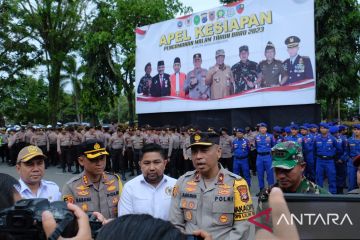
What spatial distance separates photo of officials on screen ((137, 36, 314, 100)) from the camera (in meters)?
12.6

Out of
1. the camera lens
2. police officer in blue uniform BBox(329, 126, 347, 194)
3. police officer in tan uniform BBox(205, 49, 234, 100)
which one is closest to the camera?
the camera lens

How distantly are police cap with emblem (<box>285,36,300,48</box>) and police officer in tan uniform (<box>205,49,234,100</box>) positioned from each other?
2381 mm

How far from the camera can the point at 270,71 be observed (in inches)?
519

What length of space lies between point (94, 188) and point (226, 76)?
38.2 feet

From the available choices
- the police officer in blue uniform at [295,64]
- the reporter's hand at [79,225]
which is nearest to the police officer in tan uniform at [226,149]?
the police officer in blue uniform at [295,64]

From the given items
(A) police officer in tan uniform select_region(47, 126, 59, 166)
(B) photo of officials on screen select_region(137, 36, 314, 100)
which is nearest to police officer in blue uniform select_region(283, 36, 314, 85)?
(B) photo of officials on screen select_region(137, 36, 314, 100)

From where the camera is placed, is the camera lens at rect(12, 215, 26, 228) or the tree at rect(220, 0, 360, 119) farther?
the tree at rect(220, 0, 360, 119)

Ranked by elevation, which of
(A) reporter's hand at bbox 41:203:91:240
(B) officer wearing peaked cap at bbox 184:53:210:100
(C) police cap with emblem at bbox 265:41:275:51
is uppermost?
(C) police cap with emblem at bbox 265:41:275:51

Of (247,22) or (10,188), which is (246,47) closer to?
(247,22)

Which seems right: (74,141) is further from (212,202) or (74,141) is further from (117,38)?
(212,202)

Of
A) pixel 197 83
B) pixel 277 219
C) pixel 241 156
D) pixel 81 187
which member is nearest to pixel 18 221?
pixel 277 219

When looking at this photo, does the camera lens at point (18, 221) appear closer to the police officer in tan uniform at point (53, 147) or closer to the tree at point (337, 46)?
the tree at point (337, 46)

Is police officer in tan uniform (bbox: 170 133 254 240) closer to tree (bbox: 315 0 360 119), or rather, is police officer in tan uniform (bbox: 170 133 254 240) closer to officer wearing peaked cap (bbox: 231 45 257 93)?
officer wearing peaked cap (bbox: 231 45 257 93)

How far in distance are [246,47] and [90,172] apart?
37.3ft
